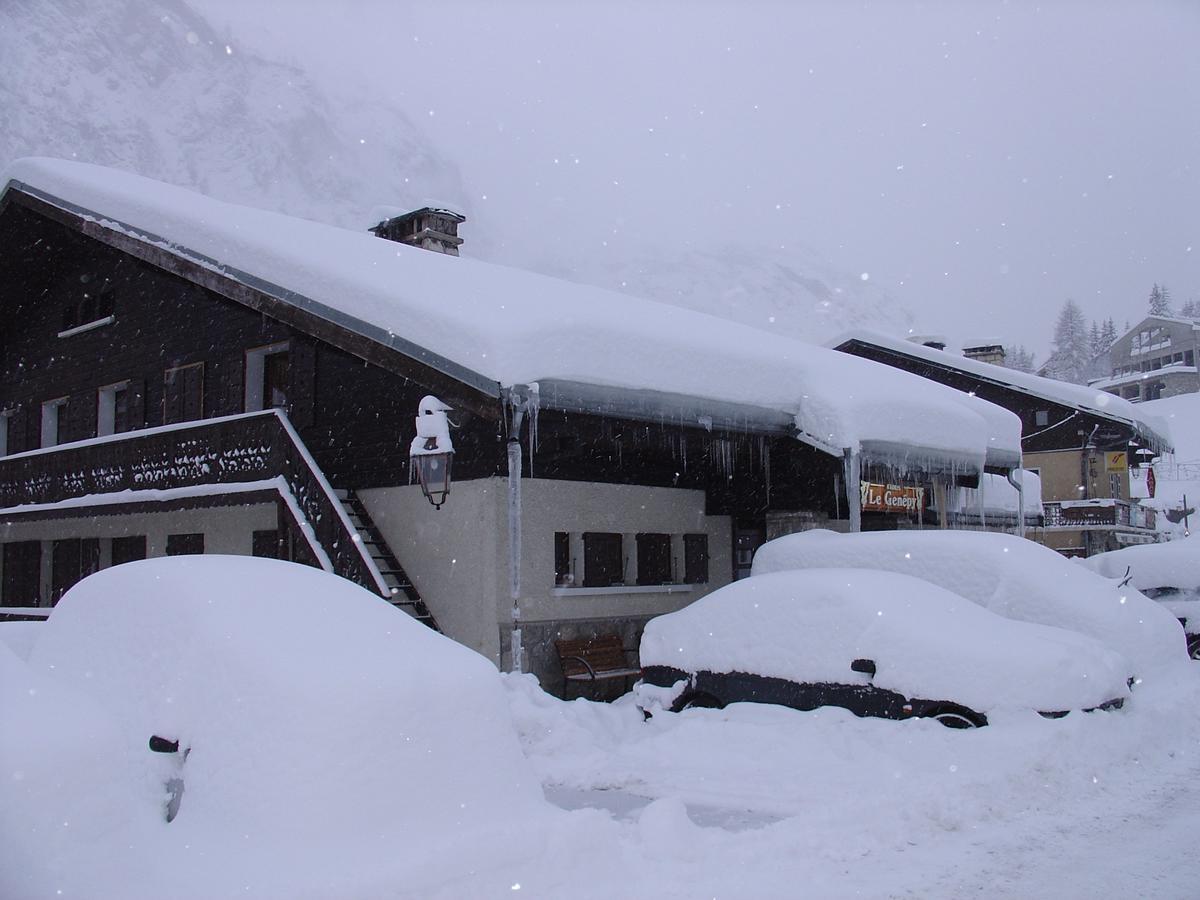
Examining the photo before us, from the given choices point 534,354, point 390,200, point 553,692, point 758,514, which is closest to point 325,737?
point 534,354

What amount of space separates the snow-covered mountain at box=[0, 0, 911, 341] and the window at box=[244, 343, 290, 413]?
380ft

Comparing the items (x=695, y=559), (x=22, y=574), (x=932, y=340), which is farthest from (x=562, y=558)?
(x=932, y=340)

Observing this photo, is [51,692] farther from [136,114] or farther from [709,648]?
[136,114]

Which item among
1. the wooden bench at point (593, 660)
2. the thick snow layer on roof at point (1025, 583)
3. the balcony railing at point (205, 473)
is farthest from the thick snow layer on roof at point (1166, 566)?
the balcony railing at point (205, 473)

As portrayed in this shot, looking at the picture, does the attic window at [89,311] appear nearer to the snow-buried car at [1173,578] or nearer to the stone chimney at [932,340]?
the snow-buried car at [1173,578]

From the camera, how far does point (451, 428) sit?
12.8m

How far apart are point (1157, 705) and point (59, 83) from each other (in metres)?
167

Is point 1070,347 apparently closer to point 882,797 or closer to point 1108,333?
point 1108,333

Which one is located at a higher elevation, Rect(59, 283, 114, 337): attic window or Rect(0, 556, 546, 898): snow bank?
Rect(59, 283, 114, 337): attic window

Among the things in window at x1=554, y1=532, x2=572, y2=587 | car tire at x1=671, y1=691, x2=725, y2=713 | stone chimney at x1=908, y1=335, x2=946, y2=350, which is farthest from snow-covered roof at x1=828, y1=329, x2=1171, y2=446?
car tire at x1=671, y1=691, x2=725, y2=713

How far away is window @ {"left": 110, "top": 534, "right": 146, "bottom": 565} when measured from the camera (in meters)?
17.1

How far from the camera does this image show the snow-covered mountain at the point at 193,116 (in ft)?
466

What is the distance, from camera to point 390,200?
531ft

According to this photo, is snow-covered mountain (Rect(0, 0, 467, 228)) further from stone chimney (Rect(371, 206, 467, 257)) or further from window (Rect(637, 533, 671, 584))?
window (Rect(637, 533, 671, 584))
